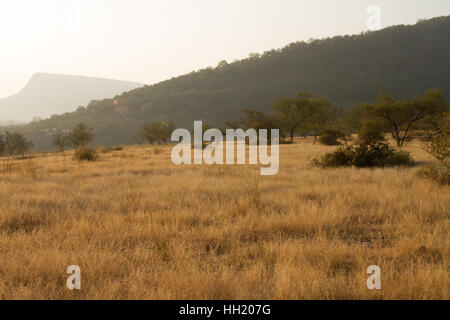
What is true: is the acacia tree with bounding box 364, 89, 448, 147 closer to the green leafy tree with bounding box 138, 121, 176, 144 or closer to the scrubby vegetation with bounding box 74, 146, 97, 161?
the scrubby vegetation with bounding box 74, 146, 97, 161

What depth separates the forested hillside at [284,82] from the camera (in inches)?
3935

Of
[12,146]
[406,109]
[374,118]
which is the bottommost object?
[12,146]

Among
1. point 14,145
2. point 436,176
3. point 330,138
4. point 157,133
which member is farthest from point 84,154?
point 157,133

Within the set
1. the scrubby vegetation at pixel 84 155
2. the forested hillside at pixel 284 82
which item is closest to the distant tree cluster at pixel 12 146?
the forested hillside at pixel 284 82

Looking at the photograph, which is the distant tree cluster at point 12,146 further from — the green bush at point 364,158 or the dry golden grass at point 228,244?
the green bush at point 364,158

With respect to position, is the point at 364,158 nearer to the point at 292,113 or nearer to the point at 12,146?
the point at 292,113

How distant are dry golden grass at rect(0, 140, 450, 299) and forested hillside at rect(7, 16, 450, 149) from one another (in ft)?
283

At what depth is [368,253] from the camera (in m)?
3.61

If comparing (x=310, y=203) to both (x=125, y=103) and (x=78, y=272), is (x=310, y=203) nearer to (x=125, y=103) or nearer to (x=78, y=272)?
(x=78, y=272)

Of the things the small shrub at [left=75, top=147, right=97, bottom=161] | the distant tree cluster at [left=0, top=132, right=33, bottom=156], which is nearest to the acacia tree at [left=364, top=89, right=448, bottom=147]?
the small shrub at [left=75, top=147, right=97, bottom=161]

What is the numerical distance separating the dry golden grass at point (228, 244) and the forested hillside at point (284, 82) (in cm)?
8640

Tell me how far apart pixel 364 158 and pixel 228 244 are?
31.0 feet

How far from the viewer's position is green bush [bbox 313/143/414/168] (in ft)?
37.8

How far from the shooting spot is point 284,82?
119812 millimetres
